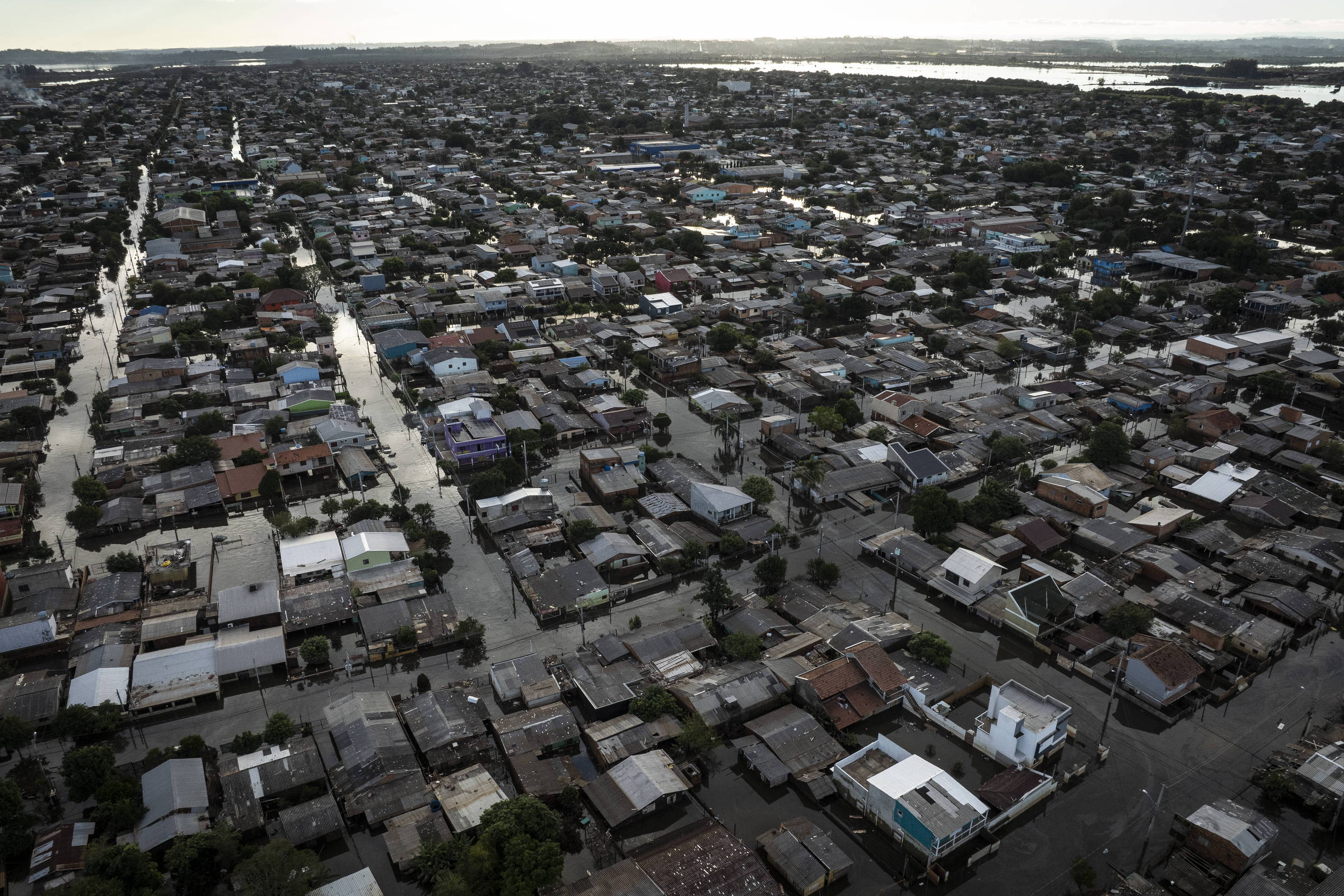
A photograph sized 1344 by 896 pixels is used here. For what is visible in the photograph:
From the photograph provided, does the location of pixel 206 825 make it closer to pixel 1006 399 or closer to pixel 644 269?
pixel 1006 399

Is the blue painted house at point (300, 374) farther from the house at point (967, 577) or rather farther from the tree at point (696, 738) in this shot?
the house at point (967, 577)

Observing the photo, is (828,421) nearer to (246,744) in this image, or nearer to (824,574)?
(824,574)

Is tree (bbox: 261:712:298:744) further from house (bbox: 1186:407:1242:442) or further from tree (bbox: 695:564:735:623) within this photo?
house (bbox: 1186:407:1242:442)

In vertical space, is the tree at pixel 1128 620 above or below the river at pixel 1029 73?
below

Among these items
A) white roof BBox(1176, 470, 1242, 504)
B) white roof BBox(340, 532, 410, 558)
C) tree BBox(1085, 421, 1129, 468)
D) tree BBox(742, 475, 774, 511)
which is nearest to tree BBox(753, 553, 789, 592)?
tree BBox(742, 475, 774, 511)

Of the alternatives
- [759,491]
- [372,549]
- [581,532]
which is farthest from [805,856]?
[372,549]

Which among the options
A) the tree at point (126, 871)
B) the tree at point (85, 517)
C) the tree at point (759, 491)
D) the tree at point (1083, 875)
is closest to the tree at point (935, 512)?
the tree at point (759, 491)
